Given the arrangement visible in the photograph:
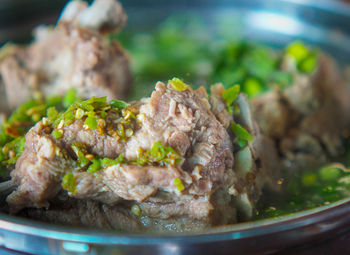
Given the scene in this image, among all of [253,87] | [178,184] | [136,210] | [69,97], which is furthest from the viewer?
[253,87]

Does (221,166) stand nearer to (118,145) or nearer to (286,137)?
(118,145)

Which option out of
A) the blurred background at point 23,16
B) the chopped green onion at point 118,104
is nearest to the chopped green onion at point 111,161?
the chopped green onion at point 118,104

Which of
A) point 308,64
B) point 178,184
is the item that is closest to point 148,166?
point 178,184

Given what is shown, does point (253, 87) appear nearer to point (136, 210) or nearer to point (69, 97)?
point (69, 97)

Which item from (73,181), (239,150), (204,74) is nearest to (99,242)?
(73,181)

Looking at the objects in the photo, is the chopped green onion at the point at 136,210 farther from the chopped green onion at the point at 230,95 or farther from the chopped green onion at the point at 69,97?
the chopped green onion at the point at 69,97

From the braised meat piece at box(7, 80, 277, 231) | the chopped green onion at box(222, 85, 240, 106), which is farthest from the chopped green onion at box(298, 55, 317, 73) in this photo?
the braised meat piece at box(7, 80, 277, 231)

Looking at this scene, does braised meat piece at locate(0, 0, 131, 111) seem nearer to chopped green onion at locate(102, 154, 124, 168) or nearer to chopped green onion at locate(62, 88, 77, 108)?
chopped green onion at locate(62, 88, 77, 108)

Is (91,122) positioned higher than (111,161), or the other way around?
(91,122)
